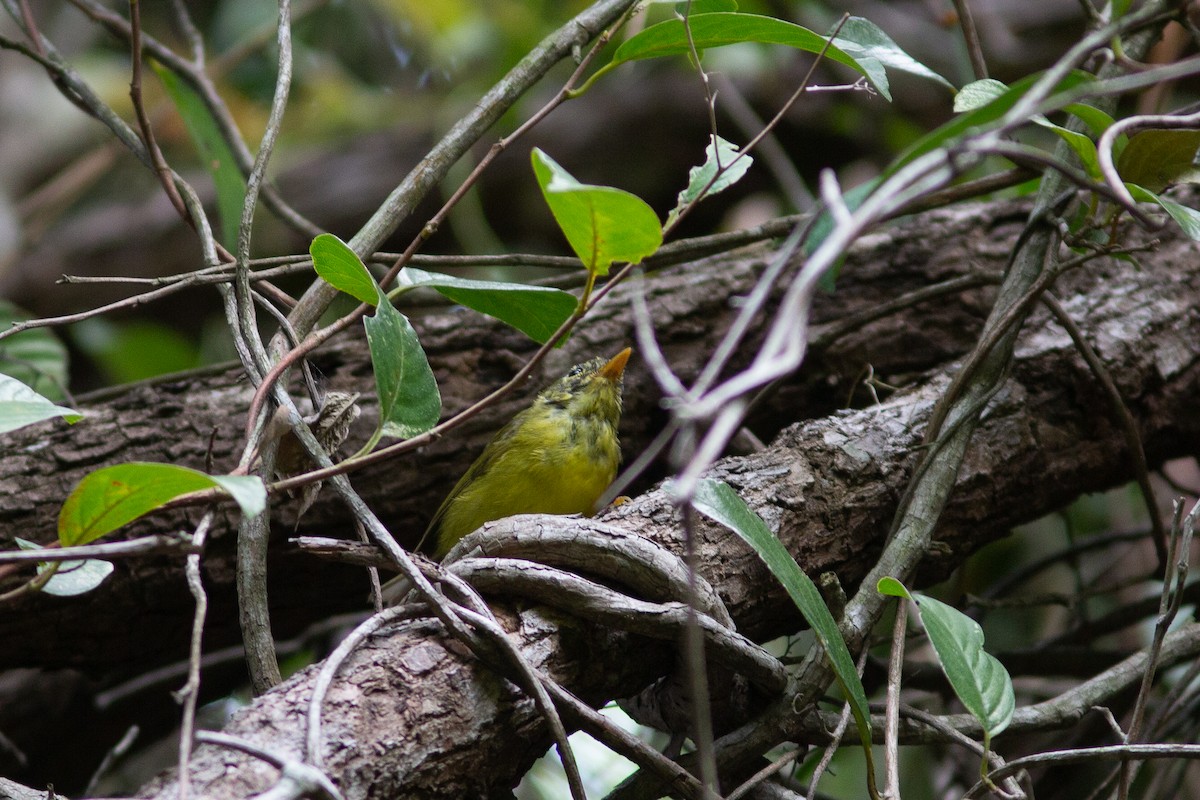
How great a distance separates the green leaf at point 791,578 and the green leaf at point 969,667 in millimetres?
129


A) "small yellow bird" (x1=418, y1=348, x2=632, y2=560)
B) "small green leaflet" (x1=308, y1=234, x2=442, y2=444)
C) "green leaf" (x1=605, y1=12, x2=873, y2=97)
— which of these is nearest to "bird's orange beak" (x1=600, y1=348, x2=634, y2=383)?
"small yellow bird" (x1=418, y1=348, x2=632, y2=560)

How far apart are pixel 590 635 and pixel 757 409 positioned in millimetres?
1301

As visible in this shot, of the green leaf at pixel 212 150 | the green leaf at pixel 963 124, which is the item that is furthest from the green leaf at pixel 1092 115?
the green leaf at pixel 212 150

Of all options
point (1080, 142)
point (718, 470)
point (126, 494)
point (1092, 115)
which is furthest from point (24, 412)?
point (1092, 115)

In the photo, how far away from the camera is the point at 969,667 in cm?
178

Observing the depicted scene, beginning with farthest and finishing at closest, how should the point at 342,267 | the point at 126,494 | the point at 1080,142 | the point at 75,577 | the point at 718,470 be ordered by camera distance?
1. the point at 718,470
2. the point at 1080,142
3. the point at 342,267
4. the point at 75,577
5. the point at 126,494

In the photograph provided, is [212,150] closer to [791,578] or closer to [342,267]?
[342,267]

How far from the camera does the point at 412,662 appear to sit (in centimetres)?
161

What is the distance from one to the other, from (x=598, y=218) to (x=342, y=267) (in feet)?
1.62

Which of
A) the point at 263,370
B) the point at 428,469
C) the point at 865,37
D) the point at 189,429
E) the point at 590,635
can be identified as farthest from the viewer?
the point at 428,469

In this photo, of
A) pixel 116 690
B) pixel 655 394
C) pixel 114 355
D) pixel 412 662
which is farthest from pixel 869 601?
pixel 114 355

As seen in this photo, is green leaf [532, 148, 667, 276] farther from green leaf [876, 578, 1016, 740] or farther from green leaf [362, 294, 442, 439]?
green leaf [876, 578, 1016, 740]

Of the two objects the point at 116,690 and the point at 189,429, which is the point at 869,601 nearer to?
the point at 189,429

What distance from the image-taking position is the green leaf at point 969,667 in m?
1.75
